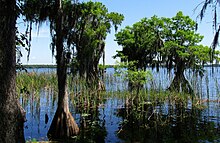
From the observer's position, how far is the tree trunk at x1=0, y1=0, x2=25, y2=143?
473cm

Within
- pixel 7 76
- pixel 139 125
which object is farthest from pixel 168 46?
pixel 7 76

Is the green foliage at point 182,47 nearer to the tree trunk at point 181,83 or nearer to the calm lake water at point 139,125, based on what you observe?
the tree trunk at point 181,83

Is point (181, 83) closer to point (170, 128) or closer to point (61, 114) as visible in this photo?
point (170, 128)

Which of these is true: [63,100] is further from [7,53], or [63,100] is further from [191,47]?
[191,47]

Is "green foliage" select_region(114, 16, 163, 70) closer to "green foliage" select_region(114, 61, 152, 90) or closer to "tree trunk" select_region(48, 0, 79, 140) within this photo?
"green foliage" select_region(114, 61, 152, 90)

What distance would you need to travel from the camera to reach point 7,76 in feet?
15.6

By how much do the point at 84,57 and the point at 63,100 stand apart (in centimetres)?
1284

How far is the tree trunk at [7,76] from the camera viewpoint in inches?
186

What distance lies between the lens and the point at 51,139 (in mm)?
10055

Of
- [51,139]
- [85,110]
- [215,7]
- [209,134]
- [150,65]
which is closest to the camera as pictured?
[215,7]

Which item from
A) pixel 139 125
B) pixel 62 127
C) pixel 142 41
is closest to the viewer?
pixel 62 127

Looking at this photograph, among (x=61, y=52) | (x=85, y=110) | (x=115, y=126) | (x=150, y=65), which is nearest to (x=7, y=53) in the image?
(x=61, y=52)

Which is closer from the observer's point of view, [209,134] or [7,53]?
[7,53]

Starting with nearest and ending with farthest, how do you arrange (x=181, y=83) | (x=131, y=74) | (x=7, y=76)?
(x=7, y=76) → (x=131, y=74) → (x=181, y=83)
